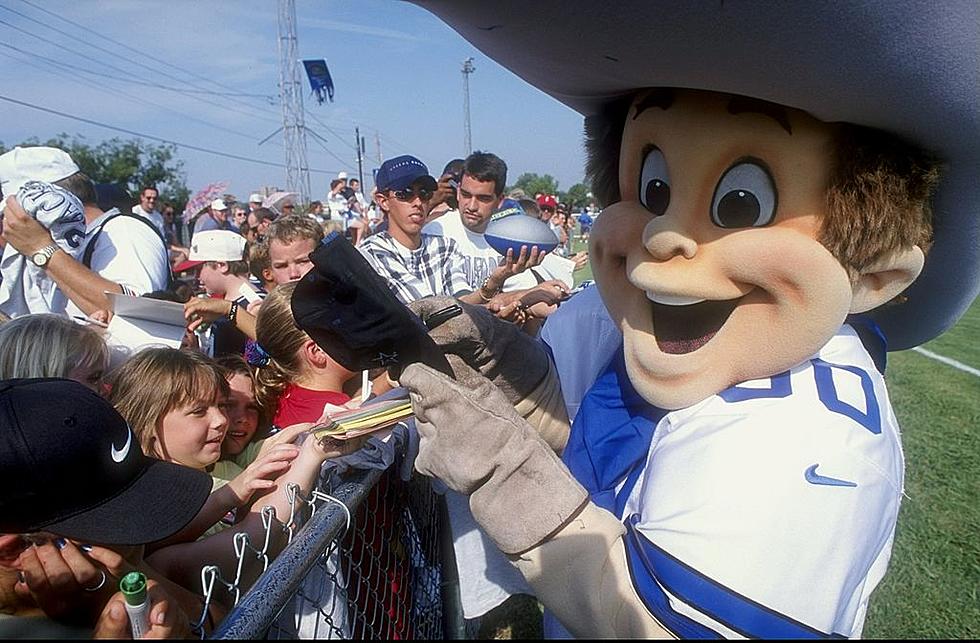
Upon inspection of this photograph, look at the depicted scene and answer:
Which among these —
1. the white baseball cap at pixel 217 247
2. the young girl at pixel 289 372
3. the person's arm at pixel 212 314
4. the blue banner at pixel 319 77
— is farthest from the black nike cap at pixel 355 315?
the blue banner at pixel 319 77

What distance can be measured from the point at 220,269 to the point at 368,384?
2.32 m

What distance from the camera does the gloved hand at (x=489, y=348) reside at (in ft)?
5.09

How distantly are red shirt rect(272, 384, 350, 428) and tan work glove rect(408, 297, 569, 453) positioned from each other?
2.59 ft

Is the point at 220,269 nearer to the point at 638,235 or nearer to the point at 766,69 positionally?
the point at 638,235

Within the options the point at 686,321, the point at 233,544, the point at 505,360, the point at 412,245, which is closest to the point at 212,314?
the point at 412,245

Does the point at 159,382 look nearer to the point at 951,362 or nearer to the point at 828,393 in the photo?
the point at 828,393

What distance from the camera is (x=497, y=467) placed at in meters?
1.18

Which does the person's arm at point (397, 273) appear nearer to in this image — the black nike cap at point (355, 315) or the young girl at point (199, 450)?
the young girl at point (199, 450)

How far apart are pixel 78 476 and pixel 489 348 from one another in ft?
2.91

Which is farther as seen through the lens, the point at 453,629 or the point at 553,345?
the point at 453,629

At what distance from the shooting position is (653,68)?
108 centimetres

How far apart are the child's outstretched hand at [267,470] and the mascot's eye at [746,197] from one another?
110 centimetres

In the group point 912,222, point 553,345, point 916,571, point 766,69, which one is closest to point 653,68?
point 766,69

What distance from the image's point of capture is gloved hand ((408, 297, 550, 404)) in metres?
1.55
